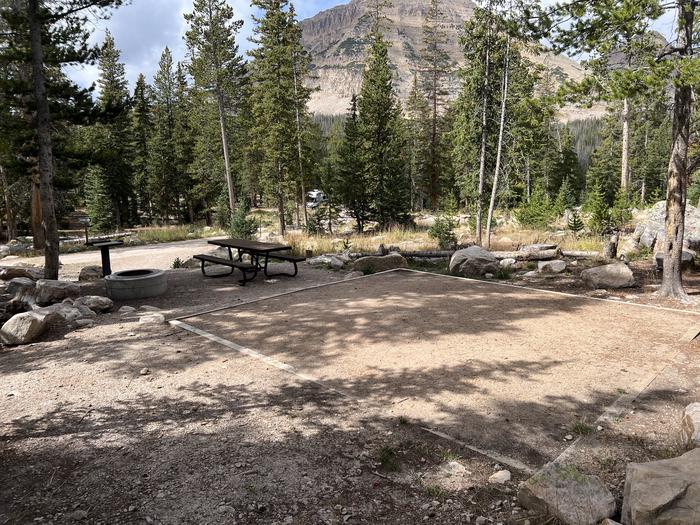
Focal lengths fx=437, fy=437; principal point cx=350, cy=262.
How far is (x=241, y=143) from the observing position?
36.0m

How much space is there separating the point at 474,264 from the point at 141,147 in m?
37.2

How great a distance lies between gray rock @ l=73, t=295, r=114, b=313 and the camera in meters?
7.34

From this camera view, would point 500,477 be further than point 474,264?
No

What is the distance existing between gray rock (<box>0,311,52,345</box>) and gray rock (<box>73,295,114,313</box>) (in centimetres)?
119

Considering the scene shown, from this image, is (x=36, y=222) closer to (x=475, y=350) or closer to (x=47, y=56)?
(x=47, y=56)

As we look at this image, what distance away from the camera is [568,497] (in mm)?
2568

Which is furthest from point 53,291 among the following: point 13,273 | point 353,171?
point 353,171

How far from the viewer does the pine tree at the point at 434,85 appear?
39.2m

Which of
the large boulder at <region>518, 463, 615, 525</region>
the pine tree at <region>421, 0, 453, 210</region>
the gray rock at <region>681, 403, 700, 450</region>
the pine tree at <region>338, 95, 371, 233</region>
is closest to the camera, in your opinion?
the large boulder at <region>518, 463, 615, 525</region>

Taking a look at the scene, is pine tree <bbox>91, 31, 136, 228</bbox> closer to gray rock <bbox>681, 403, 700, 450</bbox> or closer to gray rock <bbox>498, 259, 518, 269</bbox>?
gray rock <bbox>498, 259, 518, 269</bbox>

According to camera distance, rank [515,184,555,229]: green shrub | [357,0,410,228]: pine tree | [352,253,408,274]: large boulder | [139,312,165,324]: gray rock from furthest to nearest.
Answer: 1. [357,0,410,228]: pine tree
2. [515,184,555,229]: green shrub
3. [352,253,408,274]: large boulder
4. [139,312,165,324]: gray rock

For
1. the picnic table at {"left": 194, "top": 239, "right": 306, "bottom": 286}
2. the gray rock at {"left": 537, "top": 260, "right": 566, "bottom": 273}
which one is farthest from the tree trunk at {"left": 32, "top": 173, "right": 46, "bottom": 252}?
the gray rock at {"left": 537, "top": 260, "right": 566, "bottom": 273}

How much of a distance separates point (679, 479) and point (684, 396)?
2211 mm

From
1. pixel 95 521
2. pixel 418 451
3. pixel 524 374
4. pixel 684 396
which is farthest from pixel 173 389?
pixel 684 396
